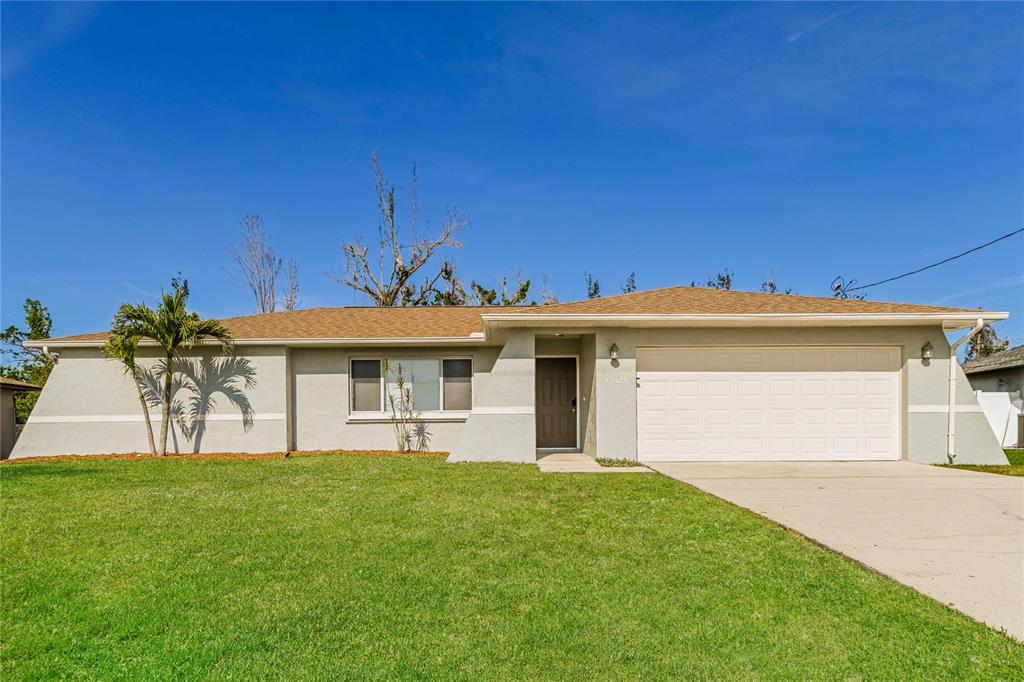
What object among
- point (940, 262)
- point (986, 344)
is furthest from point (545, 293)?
point (986, 344)

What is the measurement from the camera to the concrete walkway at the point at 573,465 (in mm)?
9242

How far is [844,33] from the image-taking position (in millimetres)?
12344

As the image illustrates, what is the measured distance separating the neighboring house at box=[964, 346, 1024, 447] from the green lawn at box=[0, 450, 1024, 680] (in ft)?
42.1

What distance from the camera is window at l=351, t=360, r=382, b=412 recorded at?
13.0 meters

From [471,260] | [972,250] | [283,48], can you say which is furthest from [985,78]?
[471,260]

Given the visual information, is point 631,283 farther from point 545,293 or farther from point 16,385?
point 16,385

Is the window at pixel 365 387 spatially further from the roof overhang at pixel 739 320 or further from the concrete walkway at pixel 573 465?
the concrete walkway at pixel 573 465

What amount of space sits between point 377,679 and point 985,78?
18192 mm

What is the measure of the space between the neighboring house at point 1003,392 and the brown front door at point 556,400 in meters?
9.93

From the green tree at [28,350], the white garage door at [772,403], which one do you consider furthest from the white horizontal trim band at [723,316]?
the green tree at [28,350]

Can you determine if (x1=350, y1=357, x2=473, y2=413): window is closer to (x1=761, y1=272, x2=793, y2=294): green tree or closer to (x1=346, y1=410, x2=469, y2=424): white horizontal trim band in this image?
(x1=346, y1=410, x2=469, y2=424): white horizontal trim band

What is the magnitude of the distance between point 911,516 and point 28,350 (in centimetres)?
2390

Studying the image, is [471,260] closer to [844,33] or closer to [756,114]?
[756,114]

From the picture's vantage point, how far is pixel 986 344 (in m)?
31.8
